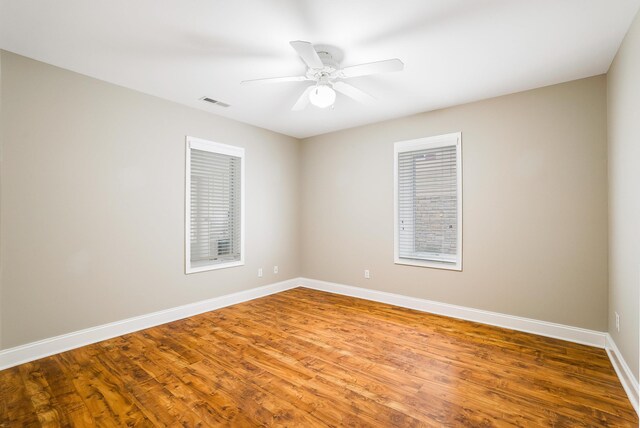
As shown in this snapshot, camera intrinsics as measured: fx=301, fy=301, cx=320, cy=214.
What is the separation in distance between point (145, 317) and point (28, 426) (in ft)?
5.39

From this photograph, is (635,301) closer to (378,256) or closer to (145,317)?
(378,256)

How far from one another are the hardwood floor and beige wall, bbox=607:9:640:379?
0.48 metres

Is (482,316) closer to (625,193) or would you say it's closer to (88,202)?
(625,193)

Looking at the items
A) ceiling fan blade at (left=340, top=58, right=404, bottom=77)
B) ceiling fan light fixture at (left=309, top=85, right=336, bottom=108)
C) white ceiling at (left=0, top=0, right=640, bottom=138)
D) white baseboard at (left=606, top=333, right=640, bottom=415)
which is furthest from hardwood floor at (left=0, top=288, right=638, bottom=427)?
white ceiling at (left=0, top=0, right=640, bottom=138)

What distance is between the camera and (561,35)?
236 cm

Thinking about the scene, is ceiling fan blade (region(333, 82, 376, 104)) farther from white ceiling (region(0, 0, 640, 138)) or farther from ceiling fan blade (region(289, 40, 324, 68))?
ceiling fan blade (region(289, 40, 324, 68))

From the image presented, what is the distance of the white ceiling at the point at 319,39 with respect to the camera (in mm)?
2070

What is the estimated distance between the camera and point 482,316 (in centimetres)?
364

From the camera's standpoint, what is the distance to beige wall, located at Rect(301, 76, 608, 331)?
3.03 meters

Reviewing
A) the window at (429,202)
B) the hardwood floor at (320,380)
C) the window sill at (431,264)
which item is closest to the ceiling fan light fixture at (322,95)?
the window at (429,202)

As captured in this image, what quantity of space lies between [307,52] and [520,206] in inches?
113

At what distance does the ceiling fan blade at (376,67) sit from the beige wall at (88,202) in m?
2.52

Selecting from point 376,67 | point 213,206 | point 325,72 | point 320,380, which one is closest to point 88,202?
point 213,206

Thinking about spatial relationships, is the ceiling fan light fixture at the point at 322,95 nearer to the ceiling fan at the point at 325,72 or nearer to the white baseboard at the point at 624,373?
the ceiling fan at the point at 325,72
